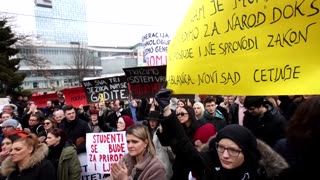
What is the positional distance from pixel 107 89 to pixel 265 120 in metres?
4.32

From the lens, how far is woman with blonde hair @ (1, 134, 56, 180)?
12.7 feet

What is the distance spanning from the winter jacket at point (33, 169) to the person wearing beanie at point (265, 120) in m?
2.34

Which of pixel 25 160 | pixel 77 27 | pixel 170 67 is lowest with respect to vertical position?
pixel 25 160

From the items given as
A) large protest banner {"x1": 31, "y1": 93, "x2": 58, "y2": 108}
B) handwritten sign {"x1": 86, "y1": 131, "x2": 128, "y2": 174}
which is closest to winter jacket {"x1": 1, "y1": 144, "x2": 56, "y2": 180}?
handwritten sign {"x1": 86, "y1": 131, "x2": 128, "y2": 174}

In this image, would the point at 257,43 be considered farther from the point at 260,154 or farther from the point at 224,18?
the point at 260,154

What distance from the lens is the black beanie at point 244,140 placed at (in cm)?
240

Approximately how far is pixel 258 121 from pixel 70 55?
9710cm

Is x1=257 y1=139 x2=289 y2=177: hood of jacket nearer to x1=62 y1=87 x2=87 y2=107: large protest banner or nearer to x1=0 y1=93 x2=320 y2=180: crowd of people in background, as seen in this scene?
x1=0 y1=93 x2=320 y2=180: crowd of people in background

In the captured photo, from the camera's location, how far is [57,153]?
15.9ft

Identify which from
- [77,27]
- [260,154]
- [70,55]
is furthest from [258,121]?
[77,27]

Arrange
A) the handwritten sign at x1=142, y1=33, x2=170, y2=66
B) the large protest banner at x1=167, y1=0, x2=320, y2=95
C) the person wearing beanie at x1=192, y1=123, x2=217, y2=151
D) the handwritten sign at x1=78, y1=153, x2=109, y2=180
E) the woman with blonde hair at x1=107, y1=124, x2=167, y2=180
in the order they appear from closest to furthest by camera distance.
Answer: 1. the large protest banner at x1=167, y1=0, x2=320, y2=95
2. the woman with blonde hair at x1=107, y1=124, x2=167, y2=180
3. the person wearing beanie at x1=192, y1=123, x2=217, y2=151
4. the handwritten sign at x1=78, y1=153, x2=109, y2=180
5. the handwritten sign at x1=142, y1=33, x2=170, y2=66

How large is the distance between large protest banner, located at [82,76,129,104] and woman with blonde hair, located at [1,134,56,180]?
380cm

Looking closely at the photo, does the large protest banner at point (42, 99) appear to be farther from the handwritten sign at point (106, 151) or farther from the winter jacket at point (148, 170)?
the winter jacket at point (148, 170)

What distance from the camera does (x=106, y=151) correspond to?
5.15 m
